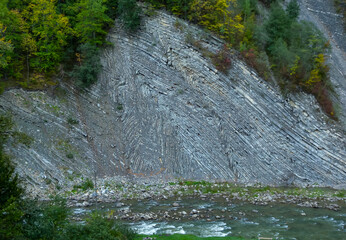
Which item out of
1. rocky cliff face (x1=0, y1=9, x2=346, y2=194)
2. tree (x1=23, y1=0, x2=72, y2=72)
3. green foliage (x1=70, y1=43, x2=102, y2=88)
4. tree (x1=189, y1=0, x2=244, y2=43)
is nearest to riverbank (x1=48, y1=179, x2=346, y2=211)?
rocky cliff face (x1=0, y1=9, x2=346, y2=194)

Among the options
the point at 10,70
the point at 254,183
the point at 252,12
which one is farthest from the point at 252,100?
the point at 10,70

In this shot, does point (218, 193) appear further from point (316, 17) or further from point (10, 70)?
point (316, 17)

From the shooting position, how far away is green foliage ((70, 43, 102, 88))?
3103 cm

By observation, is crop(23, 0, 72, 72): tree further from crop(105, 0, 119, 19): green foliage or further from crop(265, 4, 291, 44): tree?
crop(265, 4, 291, 44): tree

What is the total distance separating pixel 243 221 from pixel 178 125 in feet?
40.7

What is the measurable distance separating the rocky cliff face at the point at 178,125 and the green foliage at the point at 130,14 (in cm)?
282

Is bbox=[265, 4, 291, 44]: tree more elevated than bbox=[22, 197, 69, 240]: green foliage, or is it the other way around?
bbox=[265, 4, 291, 44]: tree

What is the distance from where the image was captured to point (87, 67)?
31.1 meters

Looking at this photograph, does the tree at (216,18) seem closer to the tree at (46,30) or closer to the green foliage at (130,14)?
the green foliage at (130,14)

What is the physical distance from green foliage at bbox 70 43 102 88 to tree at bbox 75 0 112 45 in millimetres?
1700

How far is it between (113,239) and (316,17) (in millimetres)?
45698

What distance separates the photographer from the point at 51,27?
3116cm

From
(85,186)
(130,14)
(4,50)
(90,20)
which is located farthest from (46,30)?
(85,186)

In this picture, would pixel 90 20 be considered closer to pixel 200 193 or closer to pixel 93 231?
pixel 200 193
